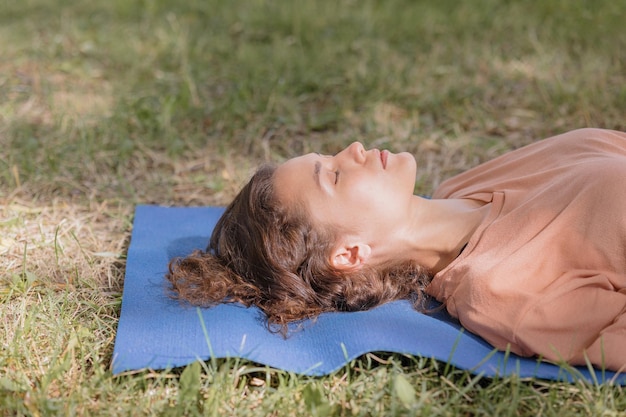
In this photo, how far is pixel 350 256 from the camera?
277 centimetres

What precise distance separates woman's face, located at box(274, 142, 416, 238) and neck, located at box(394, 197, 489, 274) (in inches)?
4.3

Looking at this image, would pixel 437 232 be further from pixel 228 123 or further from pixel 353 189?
pixel 228 123

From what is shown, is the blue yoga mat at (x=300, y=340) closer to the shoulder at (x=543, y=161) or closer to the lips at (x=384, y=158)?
the lips at (x=384, y=158)

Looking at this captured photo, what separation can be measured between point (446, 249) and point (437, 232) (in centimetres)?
8

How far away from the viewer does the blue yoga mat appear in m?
2.36

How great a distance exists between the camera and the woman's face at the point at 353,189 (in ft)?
8.82

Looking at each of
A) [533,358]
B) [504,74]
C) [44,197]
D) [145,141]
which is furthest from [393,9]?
[533,358]

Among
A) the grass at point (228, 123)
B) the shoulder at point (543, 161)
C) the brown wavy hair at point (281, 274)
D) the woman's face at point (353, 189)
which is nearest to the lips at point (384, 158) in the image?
the woman's face at point (353, 189)

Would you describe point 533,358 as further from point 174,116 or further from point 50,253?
point 174,116

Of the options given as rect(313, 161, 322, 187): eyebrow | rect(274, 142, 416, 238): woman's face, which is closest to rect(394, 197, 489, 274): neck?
rect(274, 142, 416, 238): woman's face

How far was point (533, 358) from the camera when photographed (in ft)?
7.95

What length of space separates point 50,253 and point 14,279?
347 mm

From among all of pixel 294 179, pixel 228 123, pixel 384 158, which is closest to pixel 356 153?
pixel 384 158

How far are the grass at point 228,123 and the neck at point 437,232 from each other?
0.52 m
